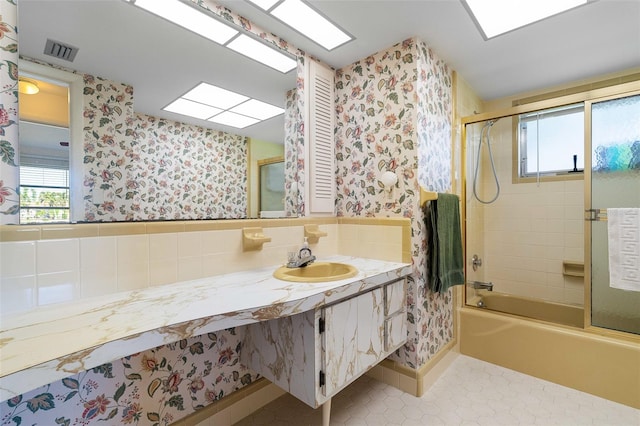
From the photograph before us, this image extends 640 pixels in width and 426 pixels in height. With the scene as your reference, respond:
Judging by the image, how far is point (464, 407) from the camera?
1.60m

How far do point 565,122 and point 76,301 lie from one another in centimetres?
337

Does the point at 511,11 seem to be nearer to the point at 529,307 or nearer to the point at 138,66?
the point at 138,66

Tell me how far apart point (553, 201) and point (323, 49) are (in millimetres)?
2348

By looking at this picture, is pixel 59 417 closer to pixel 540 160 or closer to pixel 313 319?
pixel 313 319

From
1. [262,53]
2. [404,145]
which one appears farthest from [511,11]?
[262,53]

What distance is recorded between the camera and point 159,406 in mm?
1239

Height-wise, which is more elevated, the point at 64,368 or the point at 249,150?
the point at 249,150

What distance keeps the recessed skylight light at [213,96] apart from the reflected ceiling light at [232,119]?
46 millimetres

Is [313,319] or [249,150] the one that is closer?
[313,319]

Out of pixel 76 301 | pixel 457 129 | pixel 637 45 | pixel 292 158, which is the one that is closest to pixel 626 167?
pixel 637 45

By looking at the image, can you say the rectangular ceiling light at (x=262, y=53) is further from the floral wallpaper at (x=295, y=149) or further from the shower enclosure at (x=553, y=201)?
the shower enclosure at (x=553, y=201)

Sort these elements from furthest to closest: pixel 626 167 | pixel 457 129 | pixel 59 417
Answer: pixel 457 129
pixel 626 167
pixel 59 417

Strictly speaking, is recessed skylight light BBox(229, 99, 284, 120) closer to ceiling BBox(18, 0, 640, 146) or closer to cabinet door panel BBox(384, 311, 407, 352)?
ceiling BBox(18, 0, 640, 146)

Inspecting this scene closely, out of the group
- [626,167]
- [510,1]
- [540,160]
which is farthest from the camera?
[540,160]
